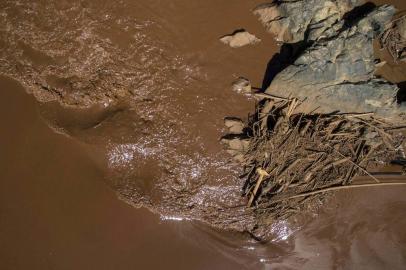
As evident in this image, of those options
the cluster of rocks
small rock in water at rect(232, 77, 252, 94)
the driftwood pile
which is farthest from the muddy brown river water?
the cluster of rocks

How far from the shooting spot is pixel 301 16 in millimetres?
3861

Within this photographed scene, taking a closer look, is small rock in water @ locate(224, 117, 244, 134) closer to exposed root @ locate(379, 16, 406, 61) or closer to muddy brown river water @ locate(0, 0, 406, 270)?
muddy brown river water @ locate(0, 0, 406, 270)

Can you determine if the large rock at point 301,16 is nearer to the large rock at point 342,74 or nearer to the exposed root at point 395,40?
the large rock at point 342,74

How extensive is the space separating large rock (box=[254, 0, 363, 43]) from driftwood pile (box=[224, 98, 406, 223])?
715mm

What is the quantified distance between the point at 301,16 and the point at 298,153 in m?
1.36

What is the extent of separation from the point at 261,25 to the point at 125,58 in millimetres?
1460

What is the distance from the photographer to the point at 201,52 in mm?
3961

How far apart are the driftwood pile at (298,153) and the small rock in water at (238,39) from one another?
0.69 metres

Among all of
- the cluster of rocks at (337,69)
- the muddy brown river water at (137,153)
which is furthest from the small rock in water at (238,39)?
the cluster of rocks at (337,69)

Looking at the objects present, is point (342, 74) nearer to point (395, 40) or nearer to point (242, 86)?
point (242, 86)

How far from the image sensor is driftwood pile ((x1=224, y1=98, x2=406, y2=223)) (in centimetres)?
368

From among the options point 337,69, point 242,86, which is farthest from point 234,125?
point 337,69

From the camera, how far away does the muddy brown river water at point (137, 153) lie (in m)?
3.55

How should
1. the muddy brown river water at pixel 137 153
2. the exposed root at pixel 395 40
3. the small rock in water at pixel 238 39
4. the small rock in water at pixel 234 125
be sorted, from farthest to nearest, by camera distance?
the exposed root at pixel 395 40
the small rock in water at pixel 238 39
the small rock in water at pixel 234 125
the muddy brown river water at pixel 137 153
